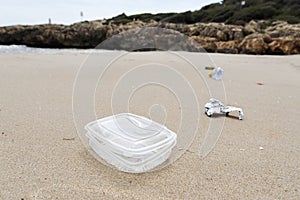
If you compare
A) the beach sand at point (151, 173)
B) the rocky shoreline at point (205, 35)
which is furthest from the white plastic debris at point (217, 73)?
the rocky shoreline at point (205, 35)

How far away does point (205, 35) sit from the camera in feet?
41.9

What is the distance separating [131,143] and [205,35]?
41.4 feet

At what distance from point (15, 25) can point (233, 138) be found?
24.9m

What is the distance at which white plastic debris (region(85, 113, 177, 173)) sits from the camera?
35.9 inches

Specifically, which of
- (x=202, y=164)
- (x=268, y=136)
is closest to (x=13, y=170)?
(x=202, y=164)

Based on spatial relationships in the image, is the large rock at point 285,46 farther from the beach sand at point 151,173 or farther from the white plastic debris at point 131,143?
the white plastic debris at point 131,143

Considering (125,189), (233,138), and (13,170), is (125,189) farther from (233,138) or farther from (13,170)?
(233,138)

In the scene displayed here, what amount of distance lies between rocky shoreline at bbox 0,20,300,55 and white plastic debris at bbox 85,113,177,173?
0.75 meters

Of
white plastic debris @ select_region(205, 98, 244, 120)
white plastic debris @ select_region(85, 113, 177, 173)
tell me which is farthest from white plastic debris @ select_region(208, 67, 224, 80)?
white plastic debris @ select_region(85, 113, 177, 173)

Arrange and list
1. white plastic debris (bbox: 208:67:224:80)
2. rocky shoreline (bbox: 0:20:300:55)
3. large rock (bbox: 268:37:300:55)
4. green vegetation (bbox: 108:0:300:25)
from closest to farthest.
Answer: white plastic debris (bbox: 208:67:224:80), large rock (bbox: 268:37:300:55), rocky shoreline (bbox: 0:20:300:55), green vegetation (bbox: 108:0:300:25)

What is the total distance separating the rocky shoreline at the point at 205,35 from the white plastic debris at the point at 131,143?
2.46ft

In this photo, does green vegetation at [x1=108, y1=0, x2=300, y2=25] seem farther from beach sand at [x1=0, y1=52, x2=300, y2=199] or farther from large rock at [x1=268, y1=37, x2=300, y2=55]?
beach sand at [x1=0, y1=52, x2=300, y2=199]

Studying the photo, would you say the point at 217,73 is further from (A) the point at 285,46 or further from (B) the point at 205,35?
(B) the point at 205,35

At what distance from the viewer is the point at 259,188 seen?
89 cm
